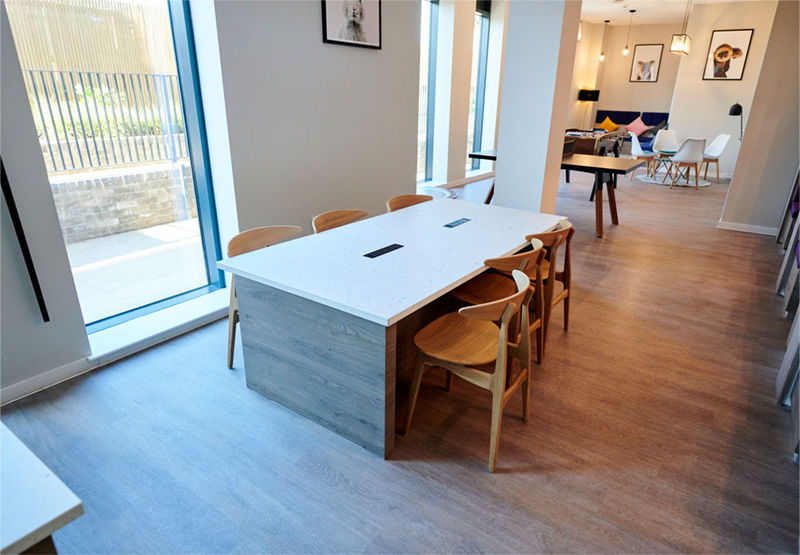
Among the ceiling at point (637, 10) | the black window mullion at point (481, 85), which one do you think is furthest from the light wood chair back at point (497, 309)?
the ceiling at point (637, 10)

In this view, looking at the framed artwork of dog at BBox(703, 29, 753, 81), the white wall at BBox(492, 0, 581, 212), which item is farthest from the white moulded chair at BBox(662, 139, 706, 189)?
the white wall at BBox(492, 0, 581, 212)

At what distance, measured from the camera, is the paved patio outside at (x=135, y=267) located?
9.59 feet

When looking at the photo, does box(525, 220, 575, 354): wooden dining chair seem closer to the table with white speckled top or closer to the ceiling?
the table with white speckled top

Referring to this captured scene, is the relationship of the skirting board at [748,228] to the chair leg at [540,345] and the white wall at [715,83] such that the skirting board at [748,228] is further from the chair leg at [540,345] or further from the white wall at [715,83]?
the chair leg at [540,345]

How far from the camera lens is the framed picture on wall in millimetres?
10930

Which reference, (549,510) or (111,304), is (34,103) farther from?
(549,510)

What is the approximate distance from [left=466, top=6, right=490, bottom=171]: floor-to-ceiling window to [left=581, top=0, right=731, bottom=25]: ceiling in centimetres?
205

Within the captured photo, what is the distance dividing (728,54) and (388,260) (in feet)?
30.6

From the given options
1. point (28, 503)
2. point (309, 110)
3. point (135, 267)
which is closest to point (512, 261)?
point (28, 503)

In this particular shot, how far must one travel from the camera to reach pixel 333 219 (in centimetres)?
285

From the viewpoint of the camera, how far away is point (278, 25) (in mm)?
3027

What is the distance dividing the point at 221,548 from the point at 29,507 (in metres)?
0.95

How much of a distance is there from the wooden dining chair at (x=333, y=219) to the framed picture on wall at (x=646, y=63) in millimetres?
11093

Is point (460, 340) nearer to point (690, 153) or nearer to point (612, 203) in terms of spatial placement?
point (612, 203)
